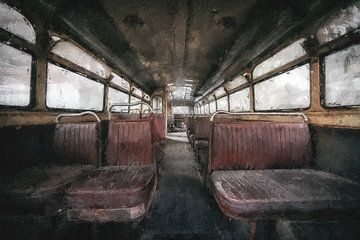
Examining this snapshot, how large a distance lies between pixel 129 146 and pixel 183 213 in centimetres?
112

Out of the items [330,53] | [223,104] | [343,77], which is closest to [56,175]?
[343,77]

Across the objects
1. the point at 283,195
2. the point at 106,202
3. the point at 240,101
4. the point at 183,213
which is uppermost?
the point at 240,101

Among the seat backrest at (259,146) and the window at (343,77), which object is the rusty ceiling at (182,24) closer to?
the window at (343,77)

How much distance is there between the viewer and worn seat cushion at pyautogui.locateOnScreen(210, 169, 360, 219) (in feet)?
5.41

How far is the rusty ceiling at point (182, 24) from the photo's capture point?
272 centimetres

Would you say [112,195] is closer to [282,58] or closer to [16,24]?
[16,24]

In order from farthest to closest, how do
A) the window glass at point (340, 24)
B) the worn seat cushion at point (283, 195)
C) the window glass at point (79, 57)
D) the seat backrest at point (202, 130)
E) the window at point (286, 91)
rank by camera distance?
1. the seat backrest at point (202, 130)
2. the window glass at point (79, 57)
3. the window at point (286, 91)
4. the window glass at point (340, 24)
5. the worn seat cushion at point (283, 195)

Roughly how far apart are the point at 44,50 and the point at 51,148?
53.1 inches

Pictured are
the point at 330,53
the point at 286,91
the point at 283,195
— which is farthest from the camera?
the point at 286,91

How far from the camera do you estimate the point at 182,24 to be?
11.5 ft

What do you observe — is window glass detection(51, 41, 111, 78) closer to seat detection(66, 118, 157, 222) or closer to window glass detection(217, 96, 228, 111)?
seat detection(66, 118, 157, 222)

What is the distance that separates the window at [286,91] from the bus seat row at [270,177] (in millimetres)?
630

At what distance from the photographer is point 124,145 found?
8.82 ft

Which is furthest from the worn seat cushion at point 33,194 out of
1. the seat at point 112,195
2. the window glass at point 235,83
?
the window glass at point 235,83
